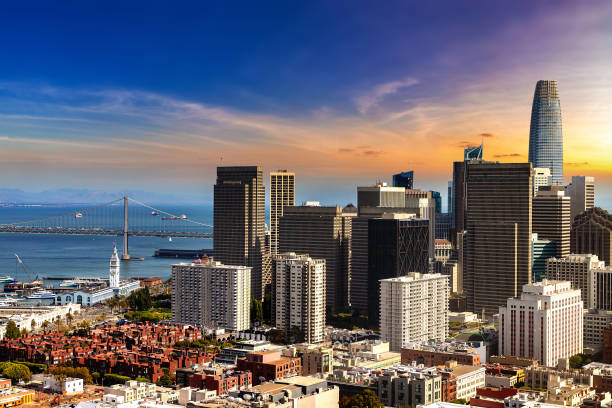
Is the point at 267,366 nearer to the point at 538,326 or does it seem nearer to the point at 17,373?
the point at 17,373

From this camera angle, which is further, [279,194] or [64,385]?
[279,194]

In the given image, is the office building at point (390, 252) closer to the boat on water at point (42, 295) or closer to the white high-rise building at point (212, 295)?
the white high-rise building at point (212, 295)

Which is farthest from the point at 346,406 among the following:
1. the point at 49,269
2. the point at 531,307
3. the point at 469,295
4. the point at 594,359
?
the point at 49,269

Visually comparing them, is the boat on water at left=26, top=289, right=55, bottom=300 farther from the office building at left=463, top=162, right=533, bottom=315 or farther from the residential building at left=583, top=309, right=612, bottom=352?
the residential building at left=583, top=309, right=612, bottom=352

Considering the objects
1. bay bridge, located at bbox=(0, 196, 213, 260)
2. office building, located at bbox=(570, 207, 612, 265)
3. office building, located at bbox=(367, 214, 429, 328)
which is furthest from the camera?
bay bridge, located at bbox=(0, 196, 213, 260)

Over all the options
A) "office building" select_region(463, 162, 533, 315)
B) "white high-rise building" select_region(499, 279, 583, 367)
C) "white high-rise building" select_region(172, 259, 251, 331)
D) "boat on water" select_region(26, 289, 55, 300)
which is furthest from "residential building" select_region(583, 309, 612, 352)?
"boat on water" select_region(26, 289, 55, 300)

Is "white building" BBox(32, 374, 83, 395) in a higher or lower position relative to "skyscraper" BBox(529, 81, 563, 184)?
lower

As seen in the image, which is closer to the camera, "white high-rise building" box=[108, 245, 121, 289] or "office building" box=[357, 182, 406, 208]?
"office building" box=[357, 182, 406, 208]

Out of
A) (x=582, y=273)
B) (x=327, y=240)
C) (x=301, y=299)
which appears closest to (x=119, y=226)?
(x=327, y=240)
